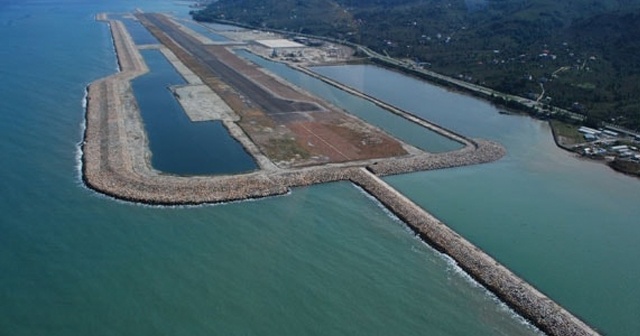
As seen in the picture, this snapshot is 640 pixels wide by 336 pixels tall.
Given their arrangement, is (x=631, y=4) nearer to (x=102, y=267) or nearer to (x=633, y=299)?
(x=633, y=299)

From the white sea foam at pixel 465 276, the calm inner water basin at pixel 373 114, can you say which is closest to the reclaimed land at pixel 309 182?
the white sea foam at pixel 465 276

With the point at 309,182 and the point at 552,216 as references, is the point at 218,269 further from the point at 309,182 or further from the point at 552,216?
the point at 552,216

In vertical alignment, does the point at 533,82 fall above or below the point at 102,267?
above

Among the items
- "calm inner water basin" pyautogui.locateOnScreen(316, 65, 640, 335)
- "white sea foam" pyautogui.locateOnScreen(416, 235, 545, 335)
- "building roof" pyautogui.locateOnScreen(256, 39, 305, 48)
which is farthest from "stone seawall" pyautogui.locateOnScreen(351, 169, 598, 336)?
"building roof" pyautogui.locateOnScreen(256, 39, 305, 48)

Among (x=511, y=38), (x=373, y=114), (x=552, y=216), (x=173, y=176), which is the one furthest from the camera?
(x=511, y=38)

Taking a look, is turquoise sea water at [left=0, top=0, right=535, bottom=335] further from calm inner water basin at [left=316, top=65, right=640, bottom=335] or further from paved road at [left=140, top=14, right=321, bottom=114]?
paved road at [left=140, top=14, right=321, bottom=114]

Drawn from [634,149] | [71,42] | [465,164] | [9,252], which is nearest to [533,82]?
[634,149]

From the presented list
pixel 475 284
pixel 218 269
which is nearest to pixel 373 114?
pixel 475 284
